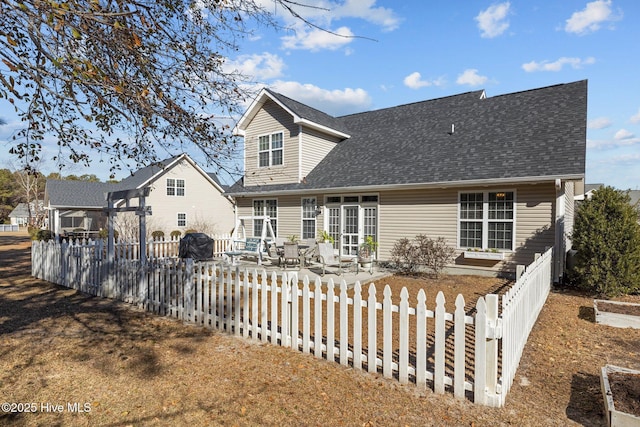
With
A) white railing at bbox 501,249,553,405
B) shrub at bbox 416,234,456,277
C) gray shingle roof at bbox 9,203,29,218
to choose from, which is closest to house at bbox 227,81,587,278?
shrub at bbox 416,234,456,277

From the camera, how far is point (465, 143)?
12938 mm

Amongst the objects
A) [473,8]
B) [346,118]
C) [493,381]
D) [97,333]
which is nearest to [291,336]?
[493,381]

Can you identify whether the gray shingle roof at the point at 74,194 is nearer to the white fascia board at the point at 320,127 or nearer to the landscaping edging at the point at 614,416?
the white fascia board at the point at 320,127

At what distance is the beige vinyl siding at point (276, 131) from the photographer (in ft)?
51.5

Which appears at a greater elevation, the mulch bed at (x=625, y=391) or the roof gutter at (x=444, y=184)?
the roof gutter at (x=444, y=184)

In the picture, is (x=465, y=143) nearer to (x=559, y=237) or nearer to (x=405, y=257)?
(x=559, y=237)

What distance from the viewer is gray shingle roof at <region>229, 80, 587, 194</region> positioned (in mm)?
10609

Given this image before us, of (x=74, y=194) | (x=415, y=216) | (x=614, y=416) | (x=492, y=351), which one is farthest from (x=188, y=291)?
(x=74, y=194)

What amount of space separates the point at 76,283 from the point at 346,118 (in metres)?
14.5

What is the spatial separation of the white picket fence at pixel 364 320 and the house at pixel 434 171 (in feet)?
9.10

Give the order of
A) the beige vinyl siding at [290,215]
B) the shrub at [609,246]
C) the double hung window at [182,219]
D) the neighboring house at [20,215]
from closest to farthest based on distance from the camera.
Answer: the shrub at [609,246], the beige vinyl siding at [290,215], the double hung window at [182,219], the neighboring house at [20,215]

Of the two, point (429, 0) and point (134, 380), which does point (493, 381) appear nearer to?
point (134, 380)

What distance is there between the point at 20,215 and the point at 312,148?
82.2 metres

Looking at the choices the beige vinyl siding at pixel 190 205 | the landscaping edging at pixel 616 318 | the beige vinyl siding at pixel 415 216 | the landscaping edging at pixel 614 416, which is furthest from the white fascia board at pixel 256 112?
the landscaping edging at pixel 614 416
